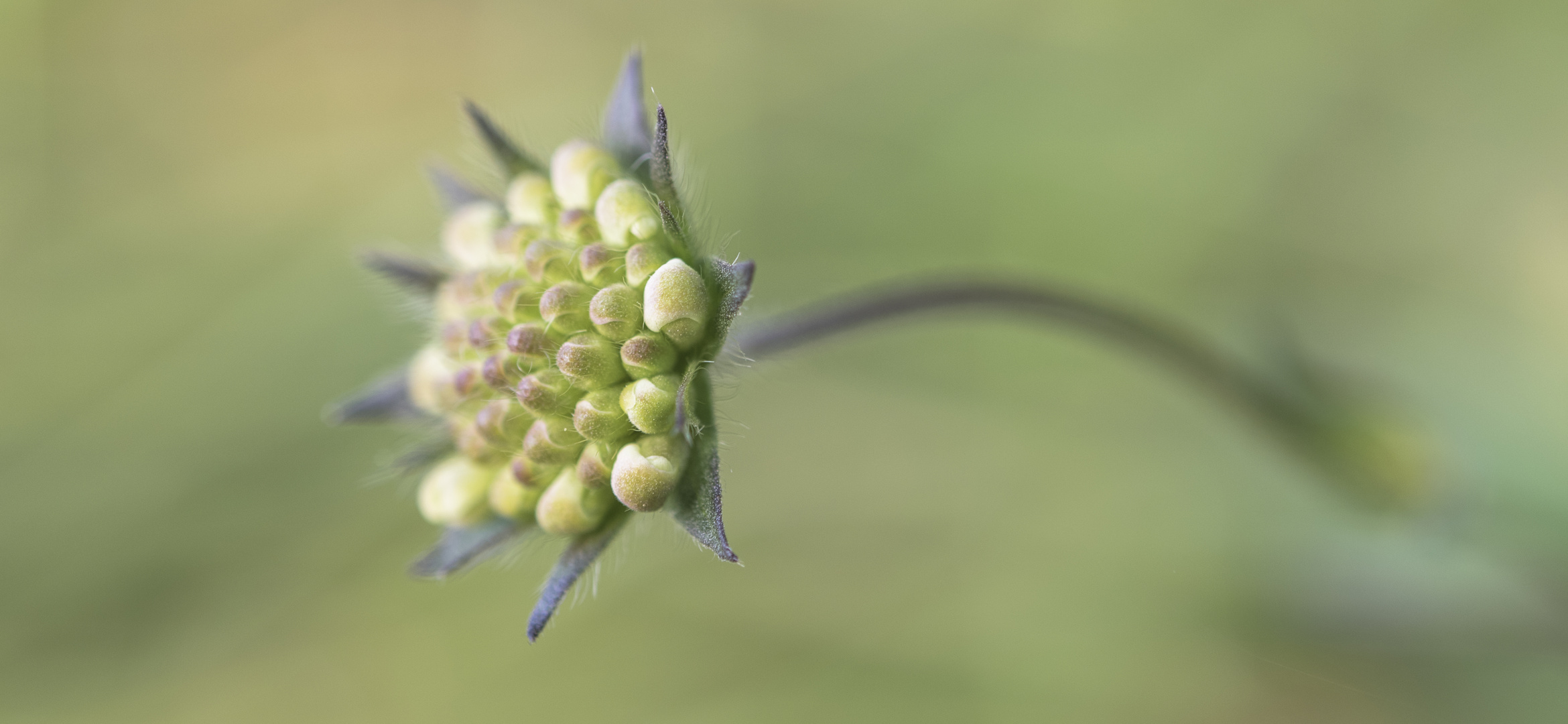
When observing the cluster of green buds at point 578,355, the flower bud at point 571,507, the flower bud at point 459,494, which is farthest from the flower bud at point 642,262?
the flower bud at point 459,494

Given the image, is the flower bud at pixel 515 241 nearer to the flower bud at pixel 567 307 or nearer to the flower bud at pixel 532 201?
the flower bud at pixel 532 201

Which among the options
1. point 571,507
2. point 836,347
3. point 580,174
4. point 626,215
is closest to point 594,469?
point 571,507

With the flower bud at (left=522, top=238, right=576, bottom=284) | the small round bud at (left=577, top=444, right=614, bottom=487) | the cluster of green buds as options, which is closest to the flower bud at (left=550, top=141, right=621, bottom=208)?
the cluster of green buds

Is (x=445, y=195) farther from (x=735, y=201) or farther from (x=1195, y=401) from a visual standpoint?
(x=1195, y=401)

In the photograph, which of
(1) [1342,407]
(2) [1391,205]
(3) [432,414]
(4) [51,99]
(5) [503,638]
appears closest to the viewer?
(3) [432,414]

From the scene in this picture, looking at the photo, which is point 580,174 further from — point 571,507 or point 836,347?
point 836,347

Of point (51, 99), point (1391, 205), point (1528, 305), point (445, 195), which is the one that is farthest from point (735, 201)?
point (51, 99)
